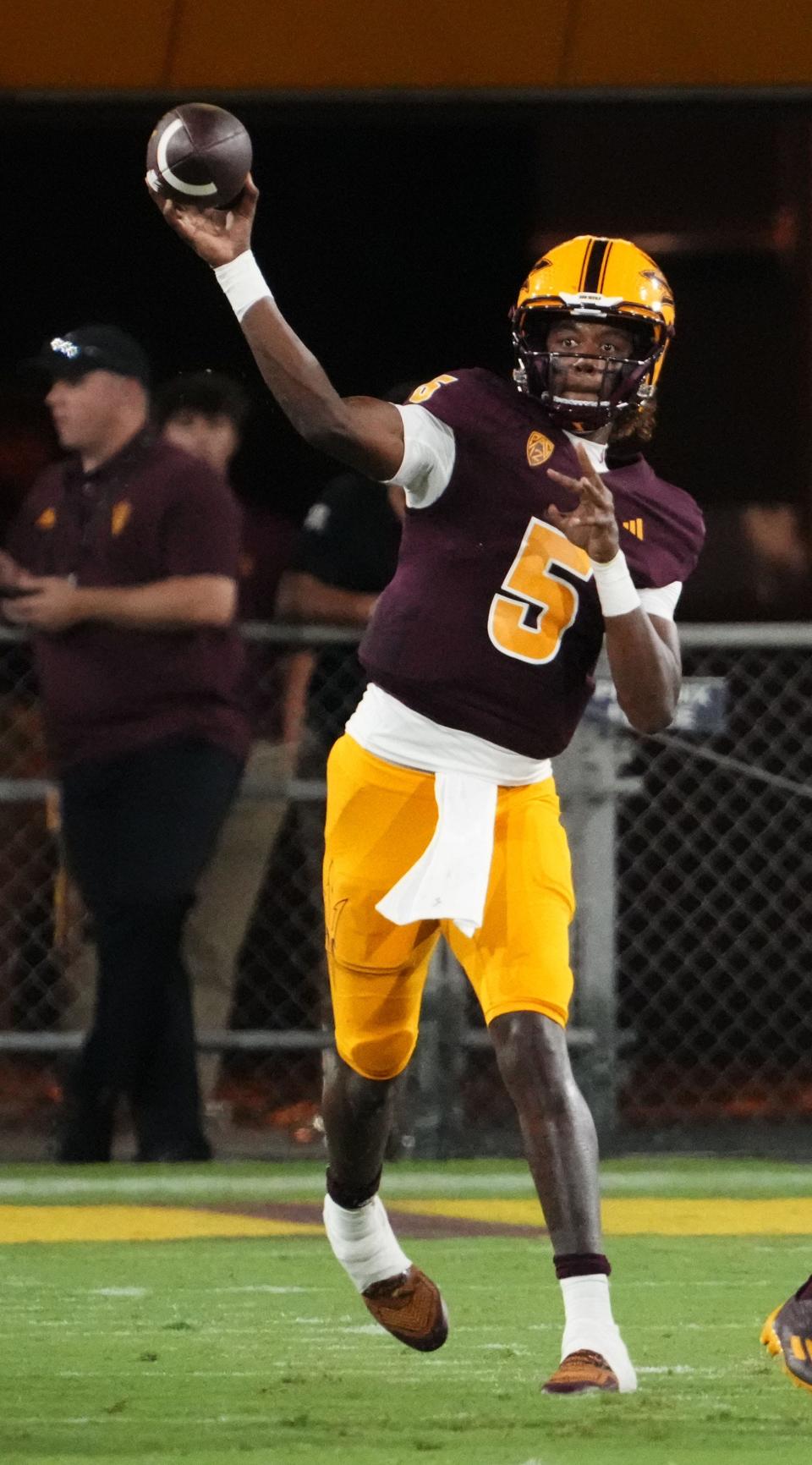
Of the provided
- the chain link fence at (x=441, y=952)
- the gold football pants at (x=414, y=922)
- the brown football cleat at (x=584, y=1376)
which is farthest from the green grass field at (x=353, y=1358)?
the chain link fence at (x=441, y=952)

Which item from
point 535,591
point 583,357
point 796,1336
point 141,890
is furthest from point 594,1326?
point 141,890

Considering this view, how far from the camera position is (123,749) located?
812 centimetres

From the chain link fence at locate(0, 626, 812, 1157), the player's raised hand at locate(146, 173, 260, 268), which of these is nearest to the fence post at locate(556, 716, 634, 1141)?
the chain link fence at locate(0, 626, 812, 1157)

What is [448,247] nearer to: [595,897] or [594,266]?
[595,897]

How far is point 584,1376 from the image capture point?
4449 mm

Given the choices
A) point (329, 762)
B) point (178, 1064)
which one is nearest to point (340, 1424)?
point (329, 762)

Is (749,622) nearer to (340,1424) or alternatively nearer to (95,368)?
(95,368)

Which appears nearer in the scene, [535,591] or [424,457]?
[424,457]

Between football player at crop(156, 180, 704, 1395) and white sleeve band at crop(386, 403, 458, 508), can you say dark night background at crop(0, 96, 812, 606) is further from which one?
white sleeve band at crop(386, 403, 458, 508)

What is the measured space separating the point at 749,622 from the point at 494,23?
2627 millimetres

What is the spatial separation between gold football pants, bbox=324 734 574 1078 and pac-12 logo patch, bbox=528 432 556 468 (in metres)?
0.58

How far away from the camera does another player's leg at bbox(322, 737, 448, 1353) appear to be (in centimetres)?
489

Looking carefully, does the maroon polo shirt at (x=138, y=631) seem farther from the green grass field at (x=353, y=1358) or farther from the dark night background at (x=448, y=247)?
the dark night background at (x=448, y=247)

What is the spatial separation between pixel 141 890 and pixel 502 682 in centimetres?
353
